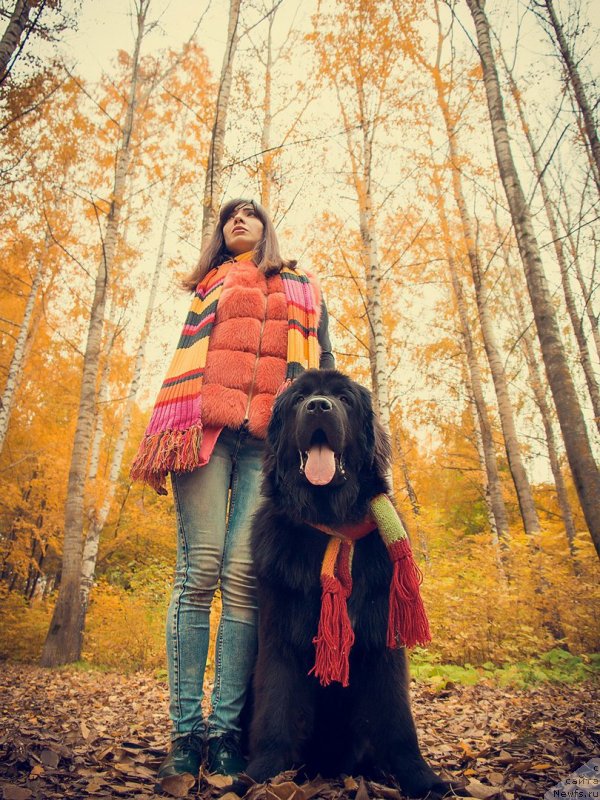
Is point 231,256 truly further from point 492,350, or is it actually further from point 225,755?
point 492,350

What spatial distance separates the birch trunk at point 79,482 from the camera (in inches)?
255

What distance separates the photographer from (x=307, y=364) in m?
2.20

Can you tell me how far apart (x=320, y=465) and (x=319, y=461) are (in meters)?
0.02

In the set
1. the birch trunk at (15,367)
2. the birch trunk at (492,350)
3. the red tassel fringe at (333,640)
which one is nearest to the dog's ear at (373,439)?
the red tassel fringe at (333,640)

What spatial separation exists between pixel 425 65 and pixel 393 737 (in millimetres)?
9964

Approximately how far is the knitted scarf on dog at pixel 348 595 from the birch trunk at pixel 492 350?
6.35 m

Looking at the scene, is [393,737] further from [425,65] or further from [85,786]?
[425,65]

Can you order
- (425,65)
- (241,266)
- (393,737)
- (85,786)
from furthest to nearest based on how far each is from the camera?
(425,65), (241,266), (393,737), (85,786)

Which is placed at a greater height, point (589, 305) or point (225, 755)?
point (589, 305)

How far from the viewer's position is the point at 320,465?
73.1 inches

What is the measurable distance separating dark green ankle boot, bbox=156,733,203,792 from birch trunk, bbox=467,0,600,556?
2.96 metres

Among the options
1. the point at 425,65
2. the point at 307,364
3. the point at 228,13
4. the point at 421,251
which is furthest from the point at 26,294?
the point at 307,364

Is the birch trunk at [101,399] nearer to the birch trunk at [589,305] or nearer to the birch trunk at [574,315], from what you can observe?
the birch trunk at [574,315]

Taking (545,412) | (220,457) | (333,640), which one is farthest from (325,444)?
(545,412)
